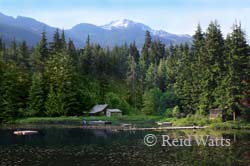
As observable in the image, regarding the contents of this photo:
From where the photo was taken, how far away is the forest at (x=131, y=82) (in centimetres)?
8312

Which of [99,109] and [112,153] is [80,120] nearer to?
[99,109]

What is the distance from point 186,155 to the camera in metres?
45.2

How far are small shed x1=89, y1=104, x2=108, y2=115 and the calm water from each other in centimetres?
4469

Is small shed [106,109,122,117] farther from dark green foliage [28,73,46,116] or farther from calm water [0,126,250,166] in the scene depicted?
calm water [0,126,250,166]

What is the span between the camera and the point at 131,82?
454 feet

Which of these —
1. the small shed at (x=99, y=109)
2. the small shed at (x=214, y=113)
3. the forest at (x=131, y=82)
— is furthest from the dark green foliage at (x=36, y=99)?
the small shed at (x=214, y=113)

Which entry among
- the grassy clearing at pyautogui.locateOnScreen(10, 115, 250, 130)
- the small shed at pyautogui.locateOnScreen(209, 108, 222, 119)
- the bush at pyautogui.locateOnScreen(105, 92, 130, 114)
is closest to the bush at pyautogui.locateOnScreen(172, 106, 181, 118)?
the grassy clearing at pyautogui.locateOnScreen(10, 115, 250, 130)

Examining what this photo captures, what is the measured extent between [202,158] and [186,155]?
2.44 metres

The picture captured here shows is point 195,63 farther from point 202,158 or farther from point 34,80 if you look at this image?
point 202,158

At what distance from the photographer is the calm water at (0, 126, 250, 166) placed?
41531 millimetres

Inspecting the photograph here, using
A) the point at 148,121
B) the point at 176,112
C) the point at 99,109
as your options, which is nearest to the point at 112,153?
the point at 176,112

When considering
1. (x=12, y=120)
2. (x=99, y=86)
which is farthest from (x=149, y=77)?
(x=12, y=120)

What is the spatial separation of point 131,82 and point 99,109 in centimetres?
3054

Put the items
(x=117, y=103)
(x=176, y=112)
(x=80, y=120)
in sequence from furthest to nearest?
1. (x=117, y=103)
2. (x=80, y=120)
3. (x=176, y=112)
